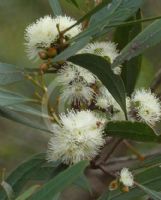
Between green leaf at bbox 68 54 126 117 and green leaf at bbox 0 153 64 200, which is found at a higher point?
green leaf at bbox 68 54 126 117

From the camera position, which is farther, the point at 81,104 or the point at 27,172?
the point at 27,172

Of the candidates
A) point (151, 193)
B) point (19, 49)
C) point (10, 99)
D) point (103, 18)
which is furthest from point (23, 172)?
point (19, 49)

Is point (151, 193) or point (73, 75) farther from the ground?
point (73, 75)

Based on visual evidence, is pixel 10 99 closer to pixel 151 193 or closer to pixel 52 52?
pixel 52 52

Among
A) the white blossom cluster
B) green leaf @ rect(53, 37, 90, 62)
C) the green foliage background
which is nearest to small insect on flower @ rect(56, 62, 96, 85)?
the white blossom cluster

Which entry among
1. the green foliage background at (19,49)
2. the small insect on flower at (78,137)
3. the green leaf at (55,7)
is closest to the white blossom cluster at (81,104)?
the small insect on flower at (78,137)

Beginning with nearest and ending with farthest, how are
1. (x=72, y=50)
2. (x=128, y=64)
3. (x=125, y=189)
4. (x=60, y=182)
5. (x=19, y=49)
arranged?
(x=60, y=182) → (x=72, y=50) → (x=125, y=189) → (x=128, y=64) → (x=19, y=49)

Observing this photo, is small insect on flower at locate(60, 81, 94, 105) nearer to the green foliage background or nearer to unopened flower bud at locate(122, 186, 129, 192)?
unopened flower bud at locate(122, 186, 129, 192)
